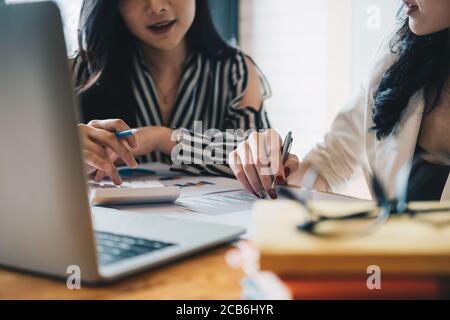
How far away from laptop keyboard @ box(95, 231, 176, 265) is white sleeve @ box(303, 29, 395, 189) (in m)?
0.78

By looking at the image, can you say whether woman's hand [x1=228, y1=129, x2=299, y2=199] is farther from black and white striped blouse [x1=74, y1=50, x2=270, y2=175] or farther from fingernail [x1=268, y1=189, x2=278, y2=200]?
black and white striped blouse [x1=74, y1=50, x2=270, y2=175]

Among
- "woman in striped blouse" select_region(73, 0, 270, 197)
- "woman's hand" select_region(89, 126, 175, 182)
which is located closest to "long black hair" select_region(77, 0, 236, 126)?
"woman in striped blouse" select_region(73, 0, 270, 197)

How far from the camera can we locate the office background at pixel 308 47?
242 cm

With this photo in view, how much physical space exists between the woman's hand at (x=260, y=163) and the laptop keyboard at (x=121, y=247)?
0.40 meters

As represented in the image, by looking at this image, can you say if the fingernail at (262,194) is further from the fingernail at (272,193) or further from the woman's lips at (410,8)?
the woman's lips at (410,8)

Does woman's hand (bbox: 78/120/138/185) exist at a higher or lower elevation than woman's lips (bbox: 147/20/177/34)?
lower

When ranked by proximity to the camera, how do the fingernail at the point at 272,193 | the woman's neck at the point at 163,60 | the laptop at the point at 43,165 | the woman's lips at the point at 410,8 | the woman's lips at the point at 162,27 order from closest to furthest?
the laptop at the point at 43,165 < the fingernail at the point at 272,193 < the woman's lips at the point at 410,8 < the woman's lips at the point at 162,27 < the woman's neck at the point at 163,60

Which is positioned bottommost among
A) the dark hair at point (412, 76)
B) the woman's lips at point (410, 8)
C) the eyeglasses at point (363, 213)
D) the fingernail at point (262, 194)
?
the fingernail at point (262, 194)

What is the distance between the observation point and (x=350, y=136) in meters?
1.35

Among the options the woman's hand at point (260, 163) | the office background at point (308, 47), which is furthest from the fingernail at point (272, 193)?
the office background at point (308, 47)

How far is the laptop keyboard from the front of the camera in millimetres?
510

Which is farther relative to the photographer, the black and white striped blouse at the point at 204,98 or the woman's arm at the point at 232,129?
the black and white striped blouse at the point at 204,98

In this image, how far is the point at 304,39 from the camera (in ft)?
8.79

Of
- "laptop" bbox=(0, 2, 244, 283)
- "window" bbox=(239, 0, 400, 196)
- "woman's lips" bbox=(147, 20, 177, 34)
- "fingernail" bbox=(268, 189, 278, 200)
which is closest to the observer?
"laptop" bbox=(0, 2, 244, 283)
